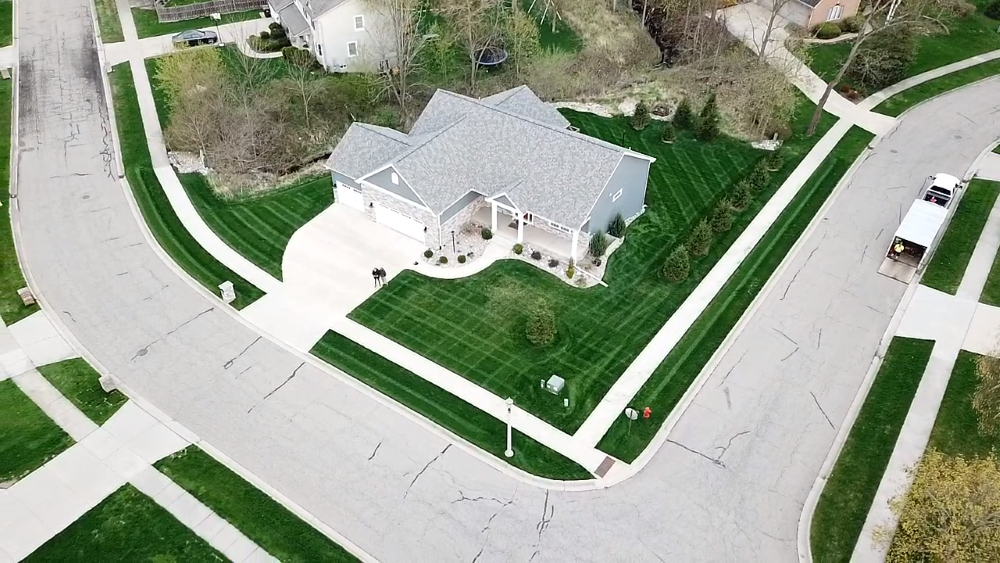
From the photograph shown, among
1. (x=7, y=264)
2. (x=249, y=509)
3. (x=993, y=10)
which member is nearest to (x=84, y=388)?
(x=249, y=509)

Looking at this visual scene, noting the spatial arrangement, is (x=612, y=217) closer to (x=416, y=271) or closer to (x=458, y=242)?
(x=458, y=242)

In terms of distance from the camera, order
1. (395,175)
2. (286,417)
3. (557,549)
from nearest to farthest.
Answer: (557,549) < (286,417) < (395,175)

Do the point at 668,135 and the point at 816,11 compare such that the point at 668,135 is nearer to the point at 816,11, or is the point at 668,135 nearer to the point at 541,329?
the point at 541,329

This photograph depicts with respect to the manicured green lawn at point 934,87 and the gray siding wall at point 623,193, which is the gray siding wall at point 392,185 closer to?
the gray siding wall at point 623,193

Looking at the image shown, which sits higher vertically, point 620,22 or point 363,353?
point 620,22

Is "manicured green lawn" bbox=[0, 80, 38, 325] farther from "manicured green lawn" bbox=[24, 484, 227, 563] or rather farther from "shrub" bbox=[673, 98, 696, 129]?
"shrub" bbox=[673, 98, 696, 129]

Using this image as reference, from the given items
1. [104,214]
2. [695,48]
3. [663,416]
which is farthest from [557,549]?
[695,48]

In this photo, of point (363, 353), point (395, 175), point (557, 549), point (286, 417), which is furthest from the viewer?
point (395, 175)

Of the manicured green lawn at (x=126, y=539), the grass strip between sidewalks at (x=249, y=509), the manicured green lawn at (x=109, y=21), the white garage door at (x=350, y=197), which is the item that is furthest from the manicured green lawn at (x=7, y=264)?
the white garage door at (x=350, y=197)
